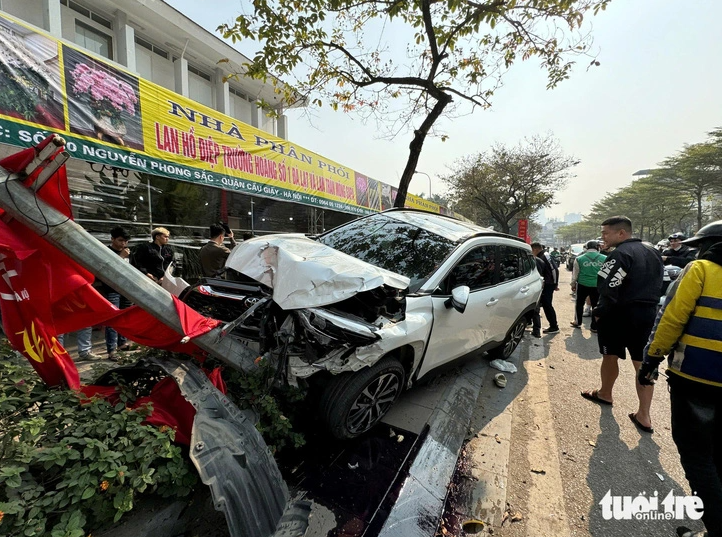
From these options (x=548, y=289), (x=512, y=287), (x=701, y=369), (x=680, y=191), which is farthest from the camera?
(x=680, y=191)

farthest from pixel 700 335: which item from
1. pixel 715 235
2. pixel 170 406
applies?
pixel 170 406

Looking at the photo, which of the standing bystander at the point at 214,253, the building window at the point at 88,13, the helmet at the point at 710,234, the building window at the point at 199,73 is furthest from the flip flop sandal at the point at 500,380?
the building window at the point at 199,73

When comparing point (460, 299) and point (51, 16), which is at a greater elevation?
point (51, 16)

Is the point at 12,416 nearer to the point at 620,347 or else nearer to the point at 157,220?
the point at 620,347

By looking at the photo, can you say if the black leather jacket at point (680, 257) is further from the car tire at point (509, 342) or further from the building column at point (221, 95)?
the building column at point (221, 95)

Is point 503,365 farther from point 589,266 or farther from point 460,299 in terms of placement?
point 589,266

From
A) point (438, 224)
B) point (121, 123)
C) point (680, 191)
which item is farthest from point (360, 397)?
point (680, 191)

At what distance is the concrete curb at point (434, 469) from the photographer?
1972 millimetres

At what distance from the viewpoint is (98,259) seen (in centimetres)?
185

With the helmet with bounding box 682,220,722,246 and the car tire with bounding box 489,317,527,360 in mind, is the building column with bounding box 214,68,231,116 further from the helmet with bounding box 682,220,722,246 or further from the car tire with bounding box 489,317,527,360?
the helmet with bounding box 682,220,722,246

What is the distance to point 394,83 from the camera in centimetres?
693

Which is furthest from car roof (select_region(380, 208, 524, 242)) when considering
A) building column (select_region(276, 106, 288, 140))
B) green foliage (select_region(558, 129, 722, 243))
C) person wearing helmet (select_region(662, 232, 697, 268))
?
green foliage (select_region(558, 129, 722, 243))

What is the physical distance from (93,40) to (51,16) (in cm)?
182

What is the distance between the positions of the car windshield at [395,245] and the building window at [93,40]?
37.6ft
